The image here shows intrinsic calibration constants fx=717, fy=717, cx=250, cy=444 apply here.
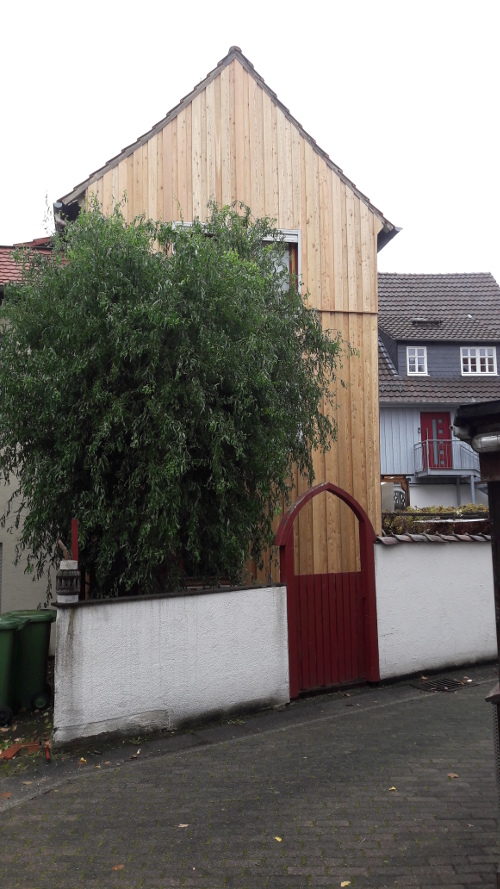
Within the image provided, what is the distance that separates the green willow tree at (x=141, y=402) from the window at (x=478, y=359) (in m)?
22.4

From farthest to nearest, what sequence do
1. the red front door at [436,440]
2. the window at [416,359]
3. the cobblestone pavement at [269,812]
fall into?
the window at [416,359] < the red front door at [436,440] < the cobblestone pavement at [269,812]

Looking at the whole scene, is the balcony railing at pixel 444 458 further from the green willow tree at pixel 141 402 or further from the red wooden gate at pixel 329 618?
the green willow tree at pixel 141 402

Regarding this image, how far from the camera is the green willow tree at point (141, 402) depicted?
718cm

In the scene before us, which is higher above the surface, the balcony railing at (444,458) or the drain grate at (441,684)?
the balcony railing at (444,458)

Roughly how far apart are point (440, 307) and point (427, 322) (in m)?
1.27

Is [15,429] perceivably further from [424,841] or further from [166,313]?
[424,841]

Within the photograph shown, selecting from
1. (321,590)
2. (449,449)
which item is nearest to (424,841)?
(321,590)

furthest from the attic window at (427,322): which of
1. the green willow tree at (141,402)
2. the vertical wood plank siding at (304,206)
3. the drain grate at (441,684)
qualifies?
the green willow tree at (141,402)

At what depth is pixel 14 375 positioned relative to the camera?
24.3 ft

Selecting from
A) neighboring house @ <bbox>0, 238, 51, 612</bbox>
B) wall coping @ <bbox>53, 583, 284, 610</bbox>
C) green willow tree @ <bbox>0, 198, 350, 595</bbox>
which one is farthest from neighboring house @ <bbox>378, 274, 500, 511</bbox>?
green willow tree @ <bbox>0, 198, 350, 595</bbox>

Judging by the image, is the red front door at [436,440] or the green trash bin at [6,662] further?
the red front door at [436,440]

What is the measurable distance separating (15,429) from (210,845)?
459 centimetres

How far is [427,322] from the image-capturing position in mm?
28969

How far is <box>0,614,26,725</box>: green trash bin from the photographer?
24.1 ft
